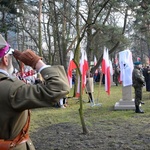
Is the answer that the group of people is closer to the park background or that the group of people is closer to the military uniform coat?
the military uniform coat

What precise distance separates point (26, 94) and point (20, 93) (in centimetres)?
4

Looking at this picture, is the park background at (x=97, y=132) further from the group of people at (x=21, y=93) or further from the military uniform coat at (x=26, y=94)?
the military uniform coat at (x=26, y=94)

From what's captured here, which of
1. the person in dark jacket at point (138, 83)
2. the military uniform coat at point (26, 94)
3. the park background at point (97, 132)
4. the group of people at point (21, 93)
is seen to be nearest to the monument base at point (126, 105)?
the park background at point (97, 132)

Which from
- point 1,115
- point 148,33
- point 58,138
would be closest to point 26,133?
point 1,115

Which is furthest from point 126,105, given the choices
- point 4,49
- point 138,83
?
A: point 4,49

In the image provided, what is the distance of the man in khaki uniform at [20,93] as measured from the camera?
2086 millimetres

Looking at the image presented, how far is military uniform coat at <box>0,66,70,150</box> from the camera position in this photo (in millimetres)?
2080

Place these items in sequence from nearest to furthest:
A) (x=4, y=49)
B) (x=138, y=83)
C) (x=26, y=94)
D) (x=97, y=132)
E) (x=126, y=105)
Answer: (x=26, y=94) → (x=4, y=49) → (x=97, y=132) → (x=138, y=83) → (x=126, y=105)

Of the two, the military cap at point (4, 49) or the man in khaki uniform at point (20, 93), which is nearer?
the man in khaki uniform at point (20, 93)

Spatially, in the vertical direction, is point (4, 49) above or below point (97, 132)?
above

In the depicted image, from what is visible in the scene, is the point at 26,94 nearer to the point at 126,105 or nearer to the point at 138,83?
the point at 138,83

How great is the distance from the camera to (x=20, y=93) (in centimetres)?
208

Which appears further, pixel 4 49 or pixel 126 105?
pixel 126 105

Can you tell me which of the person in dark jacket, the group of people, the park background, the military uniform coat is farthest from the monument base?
the military uniform coat
